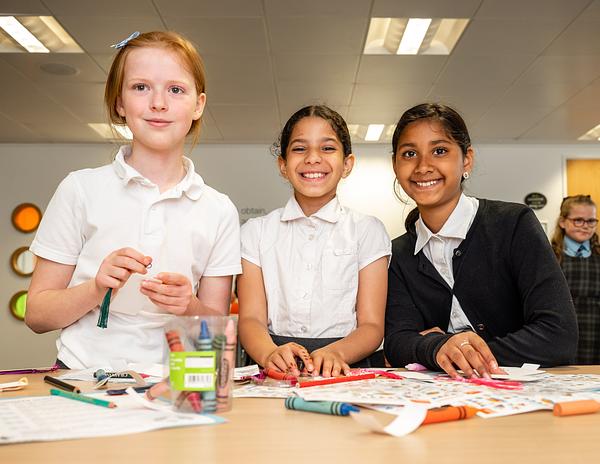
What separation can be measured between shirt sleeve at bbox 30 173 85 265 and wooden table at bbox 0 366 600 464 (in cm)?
81

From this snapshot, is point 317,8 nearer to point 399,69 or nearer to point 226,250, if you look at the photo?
point 399,69

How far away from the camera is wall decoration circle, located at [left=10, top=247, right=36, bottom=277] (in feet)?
21.7

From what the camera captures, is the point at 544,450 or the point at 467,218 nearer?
the point at 544,450

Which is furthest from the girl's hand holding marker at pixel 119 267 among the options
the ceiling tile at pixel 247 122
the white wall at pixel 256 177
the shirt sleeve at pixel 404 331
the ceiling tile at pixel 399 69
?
the white wall at pixel 256 177

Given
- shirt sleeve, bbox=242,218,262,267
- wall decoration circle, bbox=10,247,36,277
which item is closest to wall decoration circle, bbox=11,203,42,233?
wall decoration circle, bbox=10,247,36,277

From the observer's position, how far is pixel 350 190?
6.74 meters

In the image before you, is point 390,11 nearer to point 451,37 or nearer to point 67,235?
point 451,37

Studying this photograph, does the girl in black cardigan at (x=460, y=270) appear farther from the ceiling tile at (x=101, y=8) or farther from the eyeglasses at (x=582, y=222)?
the eyeglasses at (x=582, y=222)

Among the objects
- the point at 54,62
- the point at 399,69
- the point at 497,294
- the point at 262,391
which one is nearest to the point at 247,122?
the point at 399,69

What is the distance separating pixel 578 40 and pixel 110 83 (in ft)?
11.6

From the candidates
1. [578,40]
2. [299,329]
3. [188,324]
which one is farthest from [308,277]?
[578,40]

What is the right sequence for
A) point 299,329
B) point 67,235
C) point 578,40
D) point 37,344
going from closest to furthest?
point 67,235 → point 299,329 → point 578,40 → point 37,344

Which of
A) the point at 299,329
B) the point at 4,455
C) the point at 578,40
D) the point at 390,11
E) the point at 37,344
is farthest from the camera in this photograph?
the point at 37,344

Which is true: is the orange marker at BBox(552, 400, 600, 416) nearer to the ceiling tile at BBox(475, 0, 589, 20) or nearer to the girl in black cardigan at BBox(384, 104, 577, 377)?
the girl in black cardigan at BBox(384, 104, 577, 377)
